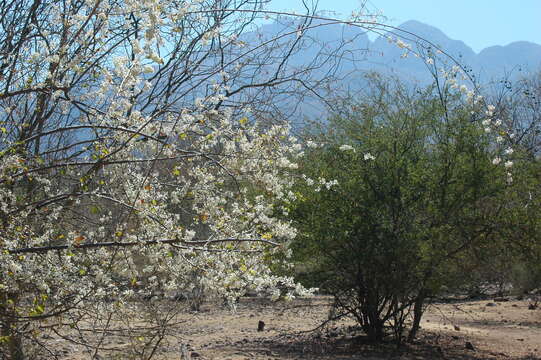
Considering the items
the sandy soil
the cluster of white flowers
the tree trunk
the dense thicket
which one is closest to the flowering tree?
the cluster of white flowers

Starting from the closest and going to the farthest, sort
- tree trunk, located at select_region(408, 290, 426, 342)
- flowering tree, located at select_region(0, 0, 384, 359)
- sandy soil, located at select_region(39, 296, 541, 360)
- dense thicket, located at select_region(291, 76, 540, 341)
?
flowering tree, located at select_region(0, 0, 384, 359), dense thicket, located at select_region(291, 76, 540, 341), sandy soil, located at select_region(39, 296, 541, 360), tree trunk, located at select_region(408, 290, 426, 342)

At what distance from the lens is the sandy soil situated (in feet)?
31.8

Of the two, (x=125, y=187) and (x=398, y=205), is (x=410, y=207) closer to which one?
(x=398, y=205)

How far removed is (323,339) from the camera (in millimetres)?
11281

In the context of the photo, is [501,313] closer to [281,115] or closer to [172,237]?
[281,115]

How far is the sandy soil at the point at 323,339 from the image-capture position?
9.70 metres

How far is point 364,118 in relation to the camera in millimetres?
10578

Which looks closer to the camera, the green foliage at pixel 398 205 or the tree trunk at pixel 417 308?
the green foliage at pixel 398 205

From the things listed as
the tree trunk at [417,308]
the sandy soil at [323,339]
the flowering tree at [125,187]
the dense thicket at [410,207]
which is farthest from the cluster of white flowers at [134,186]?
the tree trunk at [417,308]

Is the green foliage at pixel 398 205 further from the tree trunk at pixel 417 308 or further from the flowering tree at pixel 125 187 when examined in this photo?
the flowering tree at pixel 125 187

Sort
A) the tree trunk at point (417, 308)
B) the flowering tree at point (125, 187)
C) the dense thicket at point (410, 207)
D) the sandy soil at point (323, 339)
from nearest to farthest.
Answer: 1. the flowering tree at point (125, 187)
2. the dense thicket at point (410, 207)
3. the sandy soil at point (323, 339)
4. the tree trunk at point (417, 308)

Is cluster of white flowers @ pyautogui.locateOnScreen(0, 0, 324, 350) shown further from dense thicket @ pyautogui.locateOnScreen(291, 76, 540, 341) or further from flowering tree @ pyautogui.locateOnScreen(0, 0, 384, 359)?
dense thicket @ pyautogui.locateOnScreen(291, 76, 540, 341)

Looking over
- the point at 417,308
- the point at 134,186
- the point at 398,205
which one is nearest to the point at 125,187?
the point at 134,186

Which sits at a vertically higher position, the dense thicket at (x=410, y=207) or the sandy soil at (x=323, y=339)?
the dense thicket at (x=410, y=207)
